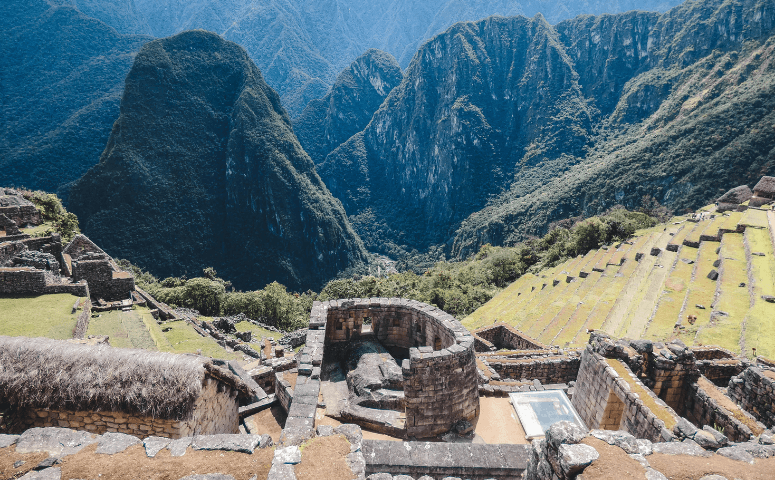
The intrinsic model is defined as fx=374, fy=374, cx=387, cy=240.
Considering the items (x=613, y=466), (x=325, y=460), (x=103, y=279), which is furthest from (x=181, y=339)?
(x=613, y=466)

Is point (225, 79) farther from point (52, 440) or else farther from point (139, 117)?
point (52, 440)

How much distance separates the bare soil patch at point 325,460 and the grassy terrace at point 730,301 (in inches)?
852

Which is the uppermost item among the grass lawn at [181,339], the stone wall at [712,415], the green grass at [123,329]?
the stone wall at [712,415]

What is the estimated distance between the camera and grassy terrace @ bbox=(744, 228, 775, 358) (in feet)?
61.9

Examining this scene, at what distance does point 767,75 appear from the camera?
108938 millimetres

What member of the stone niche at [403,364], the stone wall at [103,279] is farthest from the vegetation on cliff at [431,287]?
the stone niche at [403,364]

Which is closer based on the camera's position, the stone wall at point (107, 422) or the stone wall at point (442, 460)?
the stone wall at point (107, 422)

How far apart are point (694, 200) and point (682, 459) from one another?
10656 centimetres

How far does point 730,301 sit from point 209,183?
148233 mm

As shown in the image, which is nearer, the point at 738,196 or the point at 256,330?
the point at 256,330

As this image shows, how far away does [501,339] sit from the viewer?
22562 mm

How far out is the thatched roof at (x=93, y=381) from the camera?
654 centimetres

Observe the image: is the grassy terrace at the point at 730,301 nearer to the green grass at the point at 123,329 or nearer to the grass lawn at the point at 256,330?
the green grass at the point at 123,329

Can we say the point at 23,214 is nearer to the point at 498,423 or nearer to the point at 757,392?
the point at 498,423
